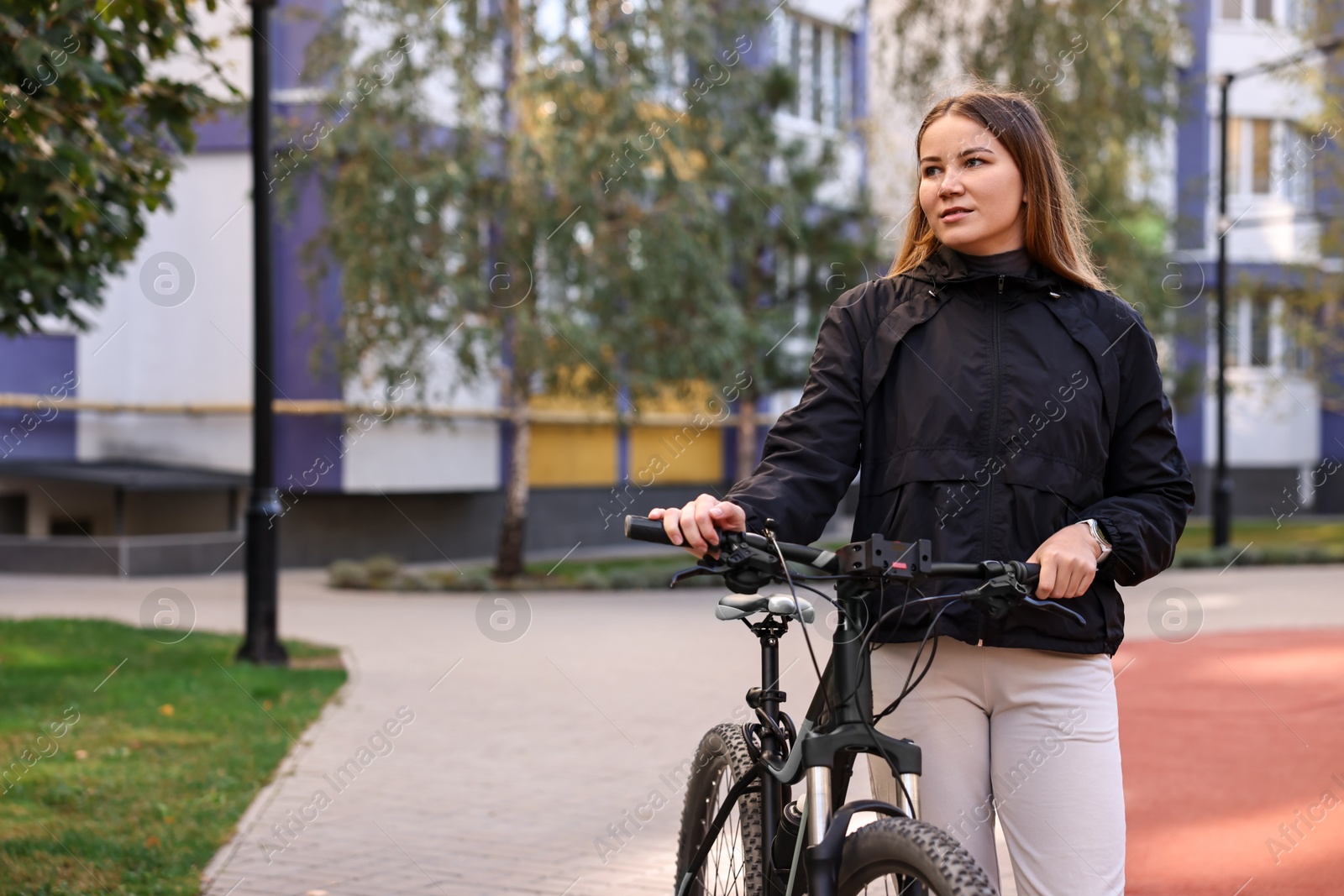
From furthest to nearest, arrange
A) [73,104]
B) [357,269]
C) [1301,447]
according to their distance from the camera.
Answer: [1301,447] < [357,269] < [73,104]

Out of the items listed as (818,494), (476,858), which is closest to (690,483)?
(476,858)

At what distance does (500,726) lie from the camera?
8938mm

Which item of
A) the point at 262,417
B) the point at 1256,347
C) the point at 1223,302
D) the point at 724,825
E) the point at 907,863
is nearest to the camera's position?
the point at 907,863

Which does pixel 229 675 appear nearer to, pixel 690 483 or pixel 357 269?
pixel 357 269

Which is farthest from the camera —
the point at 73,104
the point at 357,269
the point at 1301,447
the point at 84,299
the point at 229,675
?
the point at 1301,447

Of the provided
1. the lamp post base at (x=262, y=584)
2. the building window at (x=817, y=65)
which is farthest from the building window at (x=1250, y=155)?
the lamp post base at (x=262, y=584)

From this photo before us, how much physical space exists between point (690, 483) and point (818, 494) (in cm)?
2541

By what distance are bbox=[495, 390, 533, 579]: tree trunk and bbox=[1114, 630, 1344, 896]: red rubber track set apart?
845 cm

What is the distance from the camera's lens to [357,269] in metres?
16.8

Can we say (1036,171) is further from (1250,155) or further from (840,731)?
(1250,155)

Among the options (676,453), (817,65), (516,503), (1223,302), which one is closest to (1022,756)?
(516,503)

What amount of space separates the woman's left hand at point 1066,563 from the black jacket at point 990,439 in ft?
0.35

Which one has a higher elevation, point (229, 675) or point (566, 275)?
point (566, 275)

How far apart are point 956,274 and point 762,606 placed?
0.75 m
